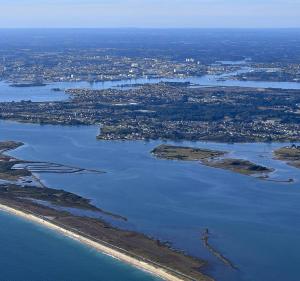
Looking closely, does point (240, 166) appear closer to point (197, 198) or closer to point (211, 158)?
point (211, 158)

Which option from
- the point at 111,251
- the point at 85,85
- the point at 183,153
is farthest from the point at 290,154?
the point at 85,85

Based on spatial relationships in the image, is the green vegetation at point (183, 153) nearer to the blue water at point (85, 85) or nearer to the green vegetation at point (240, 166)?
the green vegetation at point (240, 166)

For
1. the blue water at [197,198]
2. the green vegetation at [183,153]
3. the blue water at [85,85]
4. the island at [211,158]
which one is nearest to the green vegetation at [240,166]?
the island at [211,158]

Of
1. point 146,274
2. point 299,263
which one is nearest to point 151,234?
point 146,274

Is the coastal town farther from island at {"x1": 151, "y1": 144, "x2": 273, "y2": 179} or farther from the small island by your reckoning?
island at {"x1": 151, "y1": 144, "x2": 273, "y2": 179}

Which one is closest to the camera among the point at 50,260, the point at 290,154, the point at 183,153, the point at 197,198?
the point at 50,260
